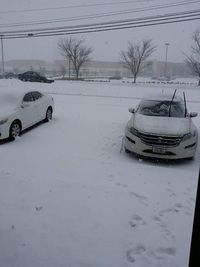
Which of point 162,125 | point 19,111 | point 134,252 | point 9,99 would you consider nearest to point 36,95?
point 9,99

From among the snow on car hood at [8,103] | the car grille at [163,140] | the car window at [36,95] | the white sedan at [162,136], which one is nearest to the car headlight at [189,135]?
the white sedan at [162,136]

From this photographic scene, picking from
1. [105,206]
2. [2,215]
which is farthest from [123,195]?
[2,215]

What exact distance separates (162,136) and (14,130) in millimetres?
4382

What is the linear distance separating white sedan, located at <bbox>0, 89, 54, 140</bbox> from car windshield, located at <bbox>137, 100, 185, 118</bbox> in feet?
11.9

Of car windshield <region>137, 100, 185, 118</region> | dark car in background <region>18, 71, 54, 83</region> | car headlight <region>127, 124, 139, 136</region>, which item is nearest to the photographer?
car headlight <region>127, 124, 139, 136</region>

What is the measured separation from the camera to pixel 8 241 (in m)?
3.10

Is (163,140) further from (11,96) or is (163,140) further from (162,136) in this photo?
(11,96)

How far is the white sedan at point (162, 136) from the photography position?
238 inches

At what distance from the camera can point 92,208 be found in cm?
386

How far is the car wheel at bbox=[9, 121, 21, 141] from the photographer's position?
25.5ft

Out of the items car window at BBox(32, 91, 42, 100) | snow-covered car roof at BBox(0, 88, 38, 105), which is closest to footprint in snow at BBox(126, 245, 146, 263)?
snow-covered car roof at BBox(0, 88, 38, 105)

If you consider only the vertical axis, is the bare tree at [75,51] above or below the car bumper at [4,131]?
above

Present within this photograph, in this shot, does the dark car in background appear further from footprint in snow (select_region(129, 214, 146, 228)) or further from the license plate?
footprint in snow (select_region(129, 214, 146, 228))

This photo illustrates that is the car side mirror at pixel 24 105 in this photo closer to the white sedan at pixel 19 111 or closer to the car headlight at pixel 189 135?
the white sedan at pixel 19 111
